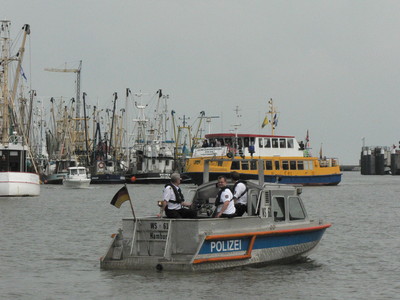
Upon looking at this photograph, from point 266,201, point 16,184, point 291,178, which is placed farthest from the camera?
point 291,178

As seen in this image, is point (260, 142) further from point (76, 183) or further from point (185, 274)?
point (185, 274)

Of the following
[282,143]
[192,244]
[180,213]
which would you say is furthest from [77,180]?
[192,244]

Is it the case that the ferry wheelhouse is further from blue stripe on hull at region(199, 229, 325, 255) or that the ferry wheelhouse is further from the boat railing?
blue stripe on hull at region(199, 229, 325, 255)

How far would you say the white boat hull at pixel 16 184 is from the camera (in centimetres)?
5816

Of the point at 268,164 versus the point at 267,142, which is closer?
the point at 268,164

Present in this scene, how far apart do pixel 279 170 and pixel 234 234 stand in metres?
→ 63.2

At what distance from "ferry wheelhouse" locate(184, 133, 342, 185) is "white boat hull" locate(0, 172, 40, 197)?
20.1m

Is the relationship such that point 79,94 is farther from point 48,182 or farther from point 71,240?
point 71,240

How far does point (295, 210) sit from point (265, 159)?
59260mm

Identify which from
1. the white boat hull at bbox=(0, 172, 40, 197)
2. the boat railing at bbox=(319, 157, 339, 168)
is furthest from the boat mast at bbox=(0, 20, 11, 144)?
the boat railing at bbox=(319, 157, 339, 168)

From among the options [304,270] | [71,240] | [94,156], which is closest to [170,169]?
[94,156]

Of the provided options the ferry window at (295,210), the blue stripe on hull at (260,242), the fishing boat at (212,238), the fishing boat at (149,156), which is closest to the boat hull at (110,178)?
the fishing boat at (149,156)

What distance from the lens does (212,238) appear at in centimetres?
1955

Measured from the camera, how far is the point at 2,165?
58594 mm
